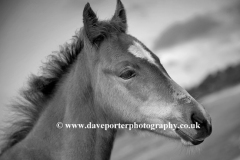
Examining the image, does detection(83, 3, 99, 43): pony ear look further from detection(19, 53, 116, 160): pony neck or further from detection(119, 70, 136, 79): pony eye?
detection(119, 70, 136, 79): pony eye

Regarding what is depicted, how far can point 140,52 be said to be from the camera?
2.43 metres

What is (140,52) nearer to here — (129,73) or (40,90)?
(129,73)

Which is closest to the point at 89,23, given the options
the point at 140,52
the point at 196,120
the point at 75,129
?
the point at 140,52

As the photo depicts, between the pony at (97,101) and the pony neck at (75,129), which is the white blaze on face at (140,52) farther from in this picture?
the pony neck at (75,129)

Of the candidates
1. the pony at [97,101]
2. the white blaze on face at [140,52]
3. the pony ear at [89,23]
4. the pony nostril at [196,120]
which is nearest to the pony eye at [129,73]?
the pony at [97,101]

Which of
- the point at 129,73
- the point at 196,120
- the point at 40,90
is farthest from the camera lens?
the point at 40,90

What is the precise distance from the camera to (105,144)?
249 cm

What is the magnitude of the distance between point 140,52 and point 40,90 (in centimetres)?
131

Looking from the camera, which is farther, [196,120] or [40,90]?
[40,90]

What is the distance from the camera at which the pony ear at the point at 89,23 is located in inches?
101

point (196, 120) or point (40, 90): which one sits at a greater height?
point (40, 90)

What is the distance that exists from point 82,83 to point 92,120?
44 centimetres

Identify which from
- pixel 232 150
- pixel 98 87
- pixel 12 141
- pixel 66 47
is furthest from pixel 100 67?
pixel 232 150

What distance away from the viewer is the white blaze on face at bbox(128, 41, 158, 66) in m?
2.39
